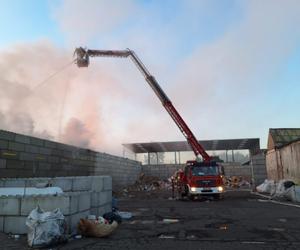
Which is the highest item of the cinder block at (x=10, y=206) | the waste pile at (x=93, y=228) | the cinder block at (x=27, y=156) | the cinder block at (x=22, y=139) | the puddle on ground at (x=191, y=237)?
the cinder block at (x=22, y=139)

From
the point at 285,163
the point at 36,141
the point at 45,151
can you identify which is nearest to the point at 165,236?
the point at 36,141

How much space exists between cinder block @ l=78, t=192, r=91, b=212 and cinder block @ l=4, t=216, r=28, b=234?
147cm

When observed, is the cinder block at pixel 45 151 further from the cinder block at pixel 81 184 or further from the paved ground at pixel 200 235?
the paved ground at pixel 200 235

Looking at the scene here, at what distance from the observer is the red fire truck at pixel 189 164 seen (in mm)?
22688

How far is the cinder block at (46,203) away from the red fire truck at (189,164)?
48.0 feet

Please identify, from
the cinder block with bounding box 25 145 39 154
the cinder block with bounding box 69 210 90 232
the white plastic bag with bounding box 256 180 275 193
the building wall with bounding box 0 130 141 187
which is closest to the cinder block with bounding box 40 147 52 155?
the building wall with bounding box 0 130 141 187

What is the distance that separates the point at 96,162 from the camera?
86.1ft

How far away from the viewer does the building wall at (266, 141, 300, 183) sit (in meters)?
25.0

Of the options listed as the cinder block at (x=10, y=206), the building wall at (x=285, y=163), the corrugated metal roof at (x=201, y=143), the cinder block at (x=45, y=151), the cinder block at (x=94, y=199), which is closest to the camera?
the cinder block at (x=10, y=206)

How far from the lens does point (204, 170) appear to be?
910 inches

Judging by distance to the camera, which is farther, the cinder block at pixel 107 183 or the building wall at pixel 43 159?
the building wall at pixel 43 159

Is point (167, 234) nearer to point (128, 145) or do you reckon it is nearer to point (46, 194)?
point (46, 194)

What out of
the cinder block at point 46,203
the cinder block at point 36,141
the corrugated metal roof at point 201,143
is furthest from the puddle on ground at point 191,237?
the corrugated metal roof at point 201,143

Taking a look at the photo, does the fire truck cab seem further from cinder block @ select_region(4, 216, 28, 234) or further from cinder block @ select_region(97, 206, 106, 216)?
cinder block @ select_region(4, 216, 28, 234)
